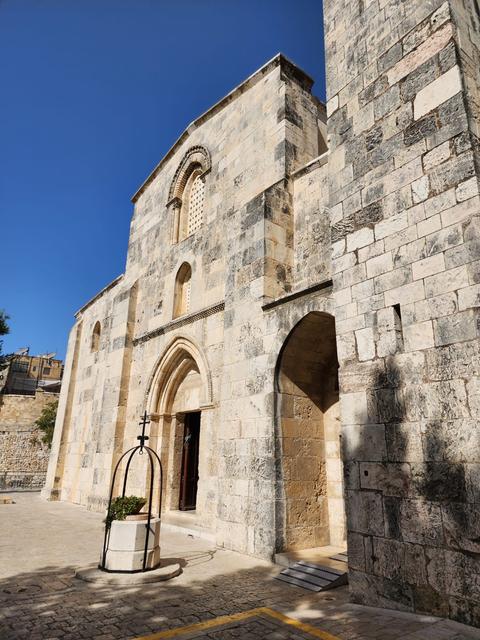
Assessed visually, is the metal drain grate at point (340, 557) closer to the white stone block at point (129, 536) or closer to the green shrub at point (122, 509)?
the white stone block at point (129, 536)

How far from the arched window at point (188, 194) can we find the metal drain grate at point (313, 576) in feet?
25.6

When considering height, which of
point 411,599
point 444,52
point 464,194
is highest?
point 444,52

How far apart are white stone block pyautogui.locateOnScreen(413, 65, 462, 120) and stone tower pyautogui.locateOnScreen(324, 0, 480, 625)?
0.01 meters

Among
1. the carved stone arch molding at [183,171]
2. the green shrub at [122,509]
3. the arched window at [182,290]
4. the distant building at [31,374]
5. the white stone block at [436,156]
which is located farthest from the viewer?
the distant building at [31,374]

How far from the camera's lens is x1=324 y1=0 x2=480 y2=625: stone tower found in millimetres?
3574

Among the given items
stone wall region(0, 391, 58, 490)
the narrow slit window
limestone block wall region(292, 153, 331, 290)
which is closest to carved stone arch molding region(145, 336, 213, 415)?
limestone block wall region(292, 153, 331, 290)

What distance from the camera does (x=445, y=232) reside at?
13.1 feet

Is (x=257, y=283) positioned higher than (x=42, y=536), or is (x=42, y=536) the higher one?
(x=257, y=283)

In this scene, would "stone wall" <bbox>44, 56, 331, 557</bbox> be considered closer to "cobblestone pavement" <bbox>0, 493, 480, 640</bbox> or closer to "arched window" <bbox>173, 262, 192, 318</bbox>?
"arched window" <bbox>173, 262, 192, 318</bbox>

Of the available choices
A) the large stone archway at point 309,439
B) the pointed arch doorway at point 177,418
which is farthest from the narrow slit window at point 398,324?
the pointed arch doorway at point 177,418

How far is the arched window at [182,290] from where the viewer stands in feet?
33.8

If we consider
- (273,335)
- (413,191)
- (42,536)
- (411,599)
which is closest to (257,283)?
(273,335)

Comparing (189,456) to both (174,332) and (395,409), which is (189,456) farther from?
(395,409)

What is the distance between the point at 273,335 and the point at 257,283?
1046 mm
